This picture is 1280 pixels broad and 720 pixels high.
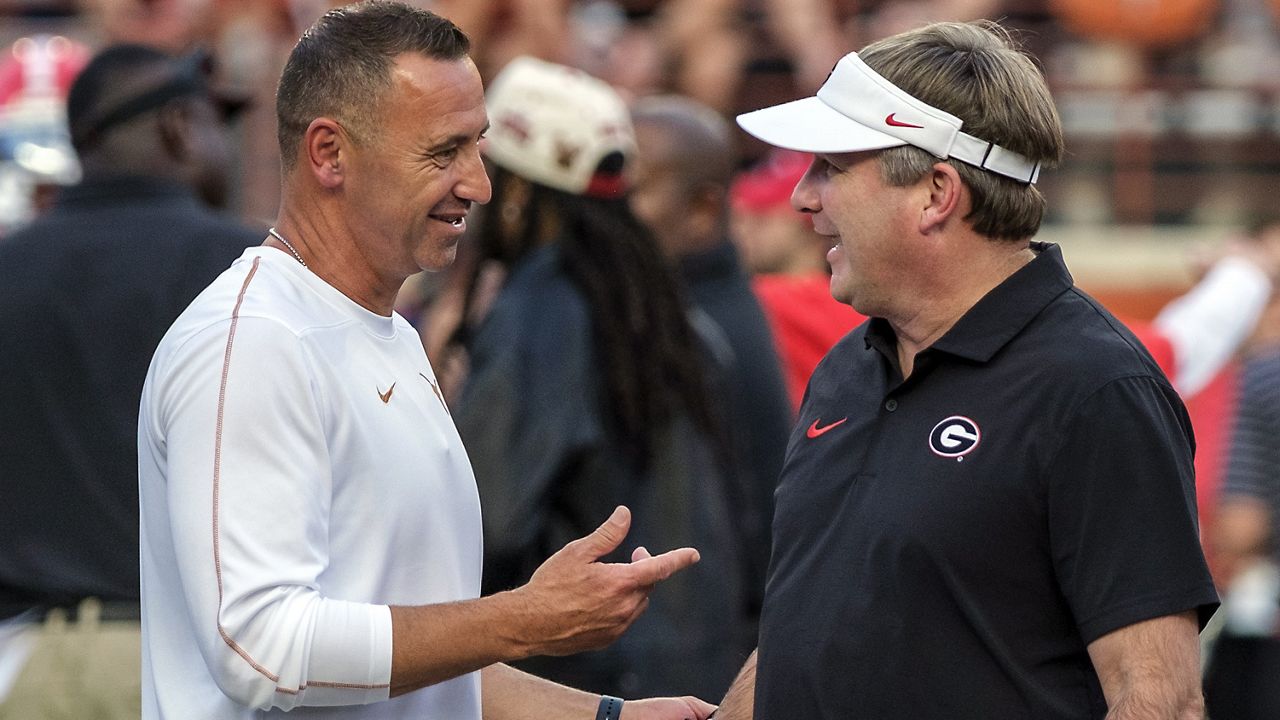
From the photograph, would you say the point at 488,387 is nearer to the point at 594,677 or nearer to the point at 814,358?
the point at 594,677

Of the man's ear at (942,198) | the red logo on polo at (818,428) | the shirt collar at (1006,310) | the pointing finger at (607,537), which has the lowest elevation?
the pointing finger at (607,537)

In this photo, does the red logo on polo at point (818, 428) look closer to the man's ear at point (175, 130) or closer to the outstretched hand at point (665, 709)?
the outstretched hand at point (665, 709)

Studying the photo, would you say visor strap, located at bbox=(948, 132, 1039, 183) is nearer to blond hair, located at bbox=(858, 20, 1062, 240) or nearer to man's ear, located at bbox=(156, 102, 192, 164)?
blond hair, located at bbox=(858, 20, 1062, 240)

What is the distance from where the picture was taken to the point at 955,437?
8.50ft

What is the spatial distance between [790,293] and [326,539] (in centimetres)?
330

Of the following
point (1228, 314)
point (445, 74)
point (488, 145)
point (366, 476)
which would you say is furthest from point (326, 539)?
point (1228, 314)

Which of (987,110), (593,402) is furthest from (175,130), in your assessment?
(987,110)

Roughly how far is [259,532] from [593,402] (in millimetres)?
1935

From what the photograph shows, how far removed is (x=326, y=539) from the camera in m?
2.38

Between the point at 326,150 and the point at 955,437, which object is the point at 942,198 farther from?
the point at 326,150

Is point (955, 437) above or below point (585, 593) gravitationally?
above

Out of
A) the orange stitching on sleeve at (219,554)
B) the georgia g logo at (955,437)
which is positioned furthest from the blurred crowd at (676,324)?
the orange stitching on sleeve at (219,554)

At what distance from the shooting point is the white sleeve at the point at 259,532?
89.0 inches

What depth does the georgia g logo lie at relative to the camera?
101 inches
